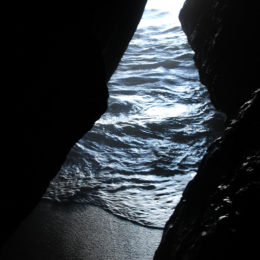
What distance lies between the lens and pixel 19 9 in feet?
7.75

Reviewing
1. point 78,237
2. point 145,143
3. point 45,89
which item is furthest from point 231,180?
point 145,143

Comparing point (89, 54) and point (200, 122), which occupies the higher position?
point (89, 54)

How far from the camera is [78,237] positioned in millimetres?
4297

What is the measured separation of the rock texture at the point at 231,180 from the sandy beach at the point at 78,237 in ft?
2.60

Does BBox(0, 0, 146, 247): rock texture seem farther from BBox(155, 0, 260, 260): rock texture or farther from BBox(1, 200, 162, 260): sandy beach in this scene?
BBox(155, 0, 260, 260): rock texture

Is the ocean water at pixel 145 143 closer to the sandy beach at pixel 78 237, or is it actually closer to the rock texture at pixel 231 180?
the sandy beach at pixel 78 237

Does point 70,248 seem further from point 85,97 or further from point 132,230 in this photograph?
point 85,97

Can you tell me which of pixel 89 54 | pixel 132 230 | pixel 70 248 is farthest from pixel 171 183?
pixel 89 54

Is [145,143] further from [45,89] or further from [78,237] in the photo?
[45,89]

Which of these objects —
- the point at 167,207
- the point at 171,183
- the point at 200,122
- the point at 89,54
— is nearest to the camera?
the point at 89,54

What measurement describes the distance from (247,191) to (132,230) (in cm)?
240

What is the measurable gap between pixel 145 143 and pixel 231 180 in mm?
4681

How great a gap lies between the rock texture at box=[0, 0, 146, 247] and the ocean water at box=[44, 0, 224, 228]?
200 centimetres

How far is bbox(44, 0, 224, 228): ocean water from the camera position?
5441mm
